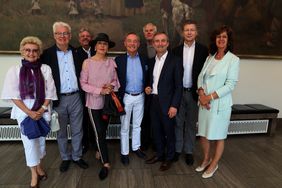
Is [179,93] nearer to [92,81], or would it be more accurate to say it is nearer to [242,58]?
[92,81]

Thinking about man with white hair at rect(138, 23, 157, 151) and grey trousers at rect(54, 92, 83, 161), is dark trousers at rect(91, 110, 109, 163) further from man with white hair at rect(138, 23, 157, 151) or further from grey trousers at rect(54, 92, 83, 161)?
man with white hair at rect(138, 23, 157, 151)

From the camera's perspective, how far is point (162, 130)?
3.03 m

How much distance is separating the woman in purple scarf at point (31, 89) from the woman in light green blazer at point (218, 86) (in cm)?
161

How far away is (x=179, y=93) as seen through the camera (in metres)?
2.79

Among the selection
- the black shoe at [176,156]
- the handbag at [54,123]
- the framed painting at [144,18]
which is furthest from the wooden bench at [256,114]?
the handbag at [54,123]

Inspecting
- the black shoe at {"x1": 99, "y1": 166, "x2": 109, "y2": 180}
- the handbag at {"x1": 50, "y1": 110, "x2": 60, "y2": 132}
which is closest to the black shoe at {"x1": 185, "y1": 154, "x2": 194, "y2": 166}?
the black shoe at {"x1": 99, "y1": 166, "x2": 109, "y2": 180}

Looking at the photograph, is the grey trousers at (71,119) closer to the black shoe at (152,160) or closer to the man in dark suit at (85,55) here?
the man in dark suit at (85,55)

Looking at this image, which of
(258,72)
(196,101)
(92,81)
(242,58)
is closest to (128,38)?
(92,81)

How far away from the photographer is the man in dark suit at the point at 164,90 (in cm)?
275

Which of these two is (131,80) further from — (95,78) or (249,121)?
(249,121)

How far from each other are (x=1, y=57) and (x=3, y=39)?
324 millimetres

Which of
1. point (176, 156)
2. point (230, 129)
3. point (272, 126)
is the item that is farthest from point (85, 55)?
point (272, 126)

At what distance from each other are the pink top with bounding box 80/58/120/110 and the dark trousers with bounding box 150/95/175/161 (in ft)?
1.75

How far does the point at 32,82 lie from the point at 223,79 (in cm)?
192
